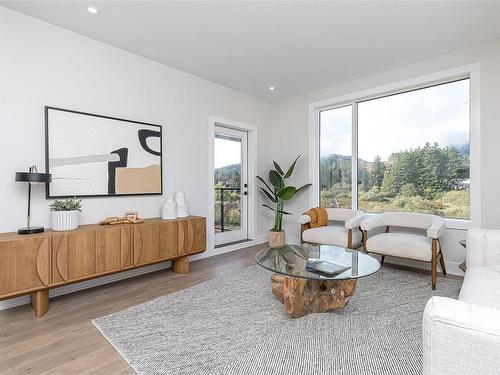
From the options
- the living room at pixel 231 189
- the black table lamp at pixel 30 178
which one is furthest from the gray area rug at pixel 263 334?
the black table lamp at pixel 30 178

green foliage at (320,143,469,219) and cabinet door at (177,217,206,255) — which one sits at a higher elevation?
green foliage at (320,143,469,219)

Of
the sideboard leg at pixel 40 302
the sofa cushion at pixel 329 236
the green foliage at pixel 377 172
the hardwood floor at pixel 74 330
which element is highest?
the green foliage at pixel 377 172

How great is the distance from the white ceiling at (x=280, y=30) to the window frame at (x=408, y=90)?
0.94 feet

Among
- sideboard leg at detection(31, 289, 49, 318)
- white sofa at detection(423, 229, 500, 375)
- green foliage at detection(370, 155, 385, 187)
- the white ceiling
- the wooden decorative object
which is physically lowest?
sideboard leg at detection(31, 289, 49, 318)

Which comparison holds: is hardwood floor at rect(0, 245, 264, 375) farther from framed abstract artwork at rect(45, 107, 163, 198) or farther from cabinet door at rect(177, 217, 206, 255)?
framed abstract artwork at rect(45, 107, 163, 198)

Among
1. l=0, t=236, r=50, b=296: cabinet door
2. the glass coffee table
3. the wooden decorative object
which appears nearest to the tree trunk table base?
the glass coffee table

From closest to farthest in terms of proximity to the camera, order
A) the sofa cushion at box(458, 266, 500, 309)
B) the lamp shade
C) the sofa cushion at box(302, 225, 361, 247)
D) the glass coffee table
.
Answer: the sofa cushion at box(458, 266, 500, 309), the glass coffee table, the lamp shade, the sofa cushion at box(302, 225, 361, 247)

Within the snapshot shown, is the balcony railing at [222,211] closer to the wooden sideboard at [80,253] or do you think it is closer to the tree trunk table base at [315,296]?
the wooden sideboard at [80,253]

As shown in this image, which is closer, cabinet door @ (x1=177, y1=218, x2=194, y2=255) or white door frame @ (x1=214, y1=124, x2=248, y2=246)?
cabinet door @ (x1=177, y1=218, x2=194, y2=255)

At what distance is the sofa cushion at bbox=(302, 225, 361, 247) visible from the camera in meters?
3.42

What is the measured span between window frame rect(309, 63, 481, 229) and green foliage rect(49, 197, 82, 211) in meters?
3.40

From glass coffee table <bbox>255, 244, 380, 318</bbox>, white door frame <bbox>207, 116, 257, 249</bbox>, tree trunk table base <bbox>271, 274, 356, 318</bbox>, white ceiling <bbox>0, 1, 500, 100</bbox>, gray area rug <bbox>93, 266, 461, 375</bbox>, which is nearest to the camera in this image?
gray area rug <bbox>93, 266, 461, 375</bbox>

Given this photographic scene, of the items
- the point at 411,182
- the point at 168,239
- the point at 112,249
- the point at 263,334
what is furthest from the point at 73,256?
the point at 411,182

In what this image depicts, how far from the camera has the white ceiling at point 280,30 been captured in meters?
2.39
